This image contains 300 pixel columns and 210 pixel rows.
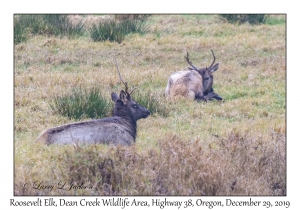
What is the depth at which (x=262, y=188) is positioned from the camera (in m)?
7.43

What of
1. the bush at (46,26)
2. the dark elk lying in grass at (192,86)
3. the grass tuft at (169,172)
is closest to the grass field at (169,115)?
the grass tuft at (169,172)

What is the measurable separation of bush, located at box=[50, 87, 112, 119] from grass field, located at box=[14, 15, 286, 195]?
0.20 m

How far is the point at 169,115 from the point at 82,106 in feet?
5.07

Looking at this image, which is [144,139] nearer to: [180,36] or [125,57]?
[125,57]

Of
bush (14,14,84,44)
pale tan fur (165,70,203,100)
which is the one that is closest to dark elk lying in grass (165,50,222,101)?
pale tan fur (165,70,203,100)

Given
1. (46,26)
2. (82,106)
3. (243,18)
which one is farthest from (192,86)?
(243,18)

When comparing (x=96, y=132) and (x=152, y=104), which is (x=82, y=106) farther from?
(x=96, y=132)

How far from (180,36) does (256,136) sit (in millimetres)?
10386

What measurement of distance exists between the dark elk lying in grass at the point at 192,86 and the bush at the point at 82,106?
225 cm

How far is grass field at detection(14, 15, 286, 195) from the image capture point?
7.04 m

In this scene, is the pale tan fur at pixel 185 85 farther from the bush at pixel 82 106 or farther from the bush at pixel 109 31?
the bush at pixel 109 31

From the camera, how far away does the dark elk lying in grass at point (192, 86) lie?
12.7 metres

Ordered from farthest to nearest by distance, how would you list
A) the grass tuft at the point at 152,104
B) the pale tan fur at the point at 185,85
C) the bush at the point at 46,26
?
the bush at the point at 46,26
the pale tan fur at the point at 185,85
the grass tuft at the point at 152,104

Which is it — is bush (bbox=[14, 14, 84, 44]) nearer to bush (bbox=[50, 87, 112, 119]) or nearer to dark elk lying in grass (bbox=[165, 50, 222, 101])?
dark elk lying in grass (bbox=[165, 50, 222, 101])
